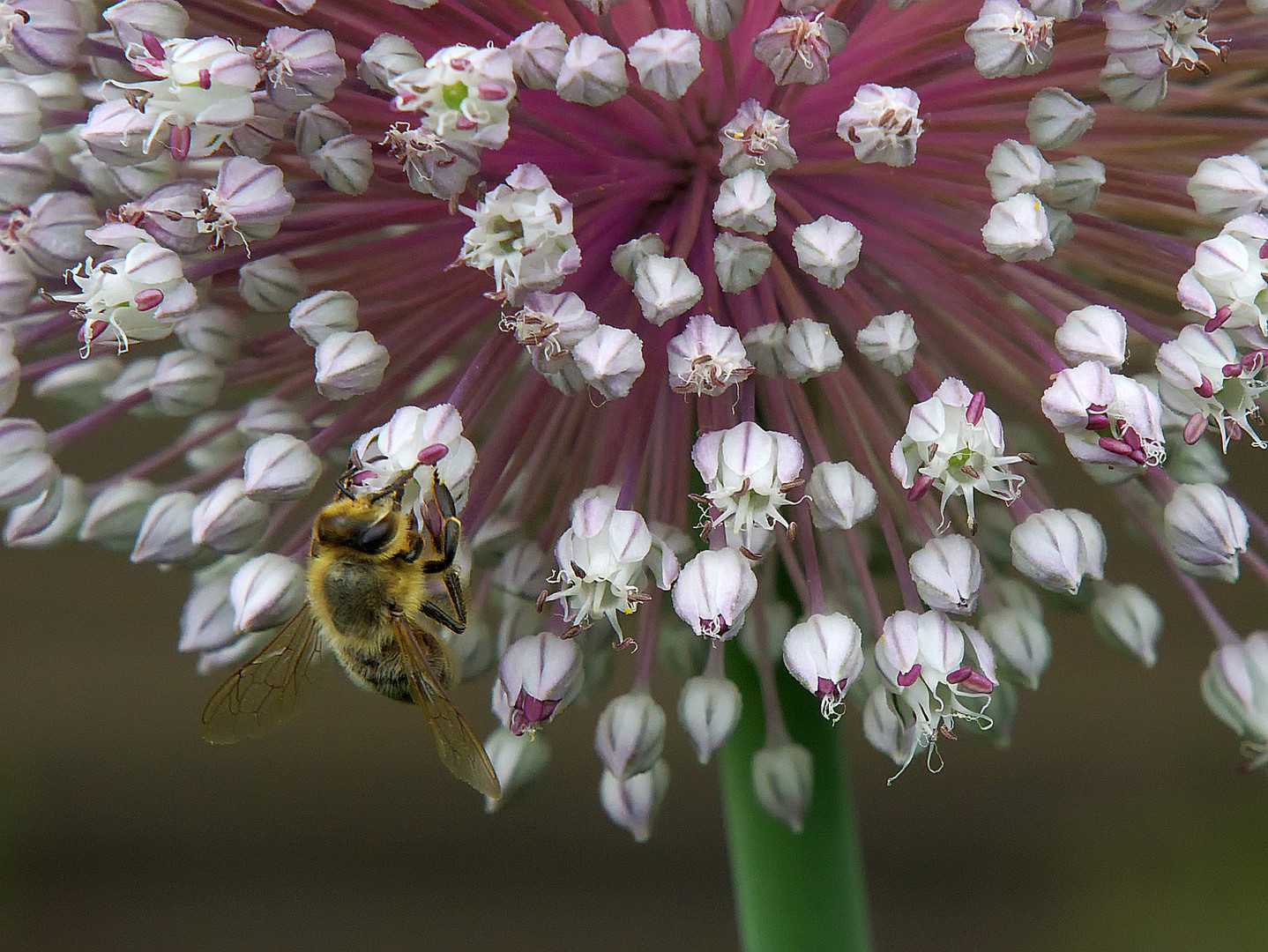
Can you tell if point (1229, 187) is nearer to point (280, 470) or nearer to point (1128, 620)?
point (1128, 620)

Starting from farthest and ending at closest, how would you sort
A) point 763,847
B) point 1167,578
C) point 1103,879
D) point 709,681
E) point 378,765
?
point 378,765, point 1103,879, point 1167,578, point 763,847, point 709,681

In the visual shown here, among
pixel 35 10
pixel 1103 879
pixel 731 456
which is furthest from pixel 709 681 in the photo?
pixel 1103 879

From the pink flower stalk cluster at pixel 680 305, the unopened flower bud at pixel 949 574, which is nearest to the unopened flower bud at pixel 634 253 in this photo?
the pink flower stalk cluster at pixel 680 305

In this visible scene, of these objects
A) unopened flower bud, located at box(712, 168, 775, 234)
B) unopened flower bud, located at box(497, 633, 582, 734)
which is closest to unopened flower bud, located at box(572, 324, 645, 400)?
unopened flower bud, located at box(712, 168, 775, 234)

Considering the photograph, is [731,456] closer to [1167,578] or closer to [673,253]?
[673,253]

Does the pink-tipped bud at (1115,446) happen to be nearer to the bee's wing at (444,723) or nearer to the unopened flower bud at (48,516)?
the bee's wing at (444,723)

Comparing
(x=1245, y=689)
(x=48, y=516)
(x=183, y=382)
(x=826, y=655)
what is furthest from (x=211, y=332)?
(x=1245, y=689)
